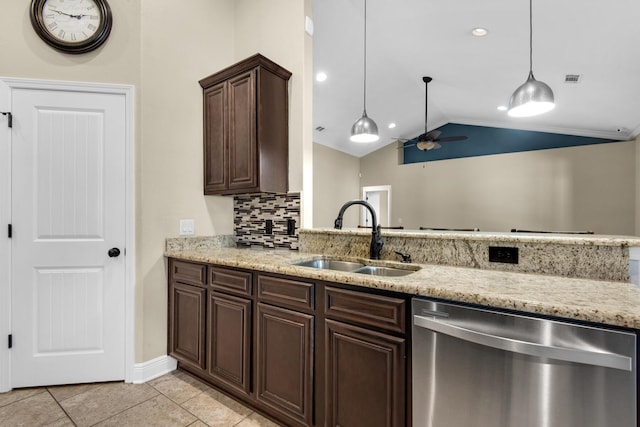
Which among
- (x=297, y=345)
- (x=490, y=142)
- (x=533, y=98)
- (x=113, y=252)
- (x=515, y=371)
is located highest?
(x=490, y=142)

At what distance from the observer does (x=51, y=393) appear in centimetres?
220

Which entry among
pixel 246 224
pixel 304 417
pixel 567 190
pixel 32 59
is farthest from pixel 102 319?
pixel 567 190

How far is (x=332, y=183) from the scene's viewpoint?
8.85 metres

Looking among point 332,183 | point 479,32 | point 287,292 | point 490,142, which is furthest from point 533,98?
point 332,183

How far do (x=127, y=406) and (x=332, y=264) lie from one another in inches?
62.0

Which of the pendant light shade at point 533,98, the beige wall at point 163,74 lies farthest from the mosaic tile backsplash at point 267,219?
the pendant light shade at point 533,98

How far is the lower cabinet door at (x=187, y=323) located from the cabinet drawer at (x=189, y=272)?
0.14 ft

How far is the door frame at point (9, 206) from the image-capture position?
7.18ft

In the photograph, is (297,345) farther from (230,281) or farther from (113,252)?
(113,252)

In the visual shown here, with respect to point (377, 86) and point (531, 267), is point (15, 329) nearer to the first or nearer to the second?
point (531, 267)

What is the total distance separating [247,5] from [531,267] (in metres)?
2.98

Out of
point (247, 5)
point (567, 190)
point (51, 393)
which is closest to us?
point (51, 393)

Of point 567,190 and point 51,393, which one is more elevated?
point 567,190

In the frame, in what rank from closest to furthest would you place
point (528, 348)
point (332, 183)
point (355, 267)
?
point (528, 348) < point (355, 267) < point (332, 183)
